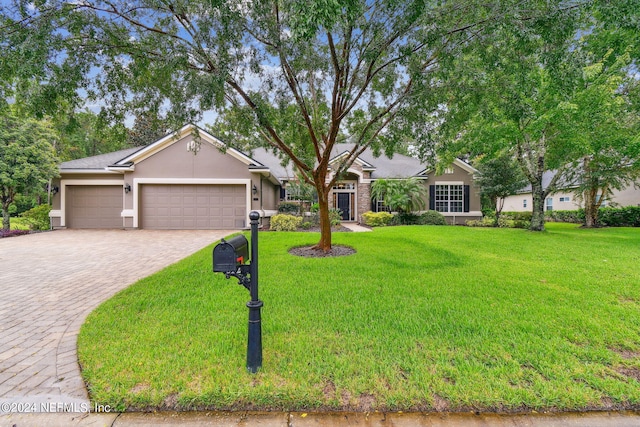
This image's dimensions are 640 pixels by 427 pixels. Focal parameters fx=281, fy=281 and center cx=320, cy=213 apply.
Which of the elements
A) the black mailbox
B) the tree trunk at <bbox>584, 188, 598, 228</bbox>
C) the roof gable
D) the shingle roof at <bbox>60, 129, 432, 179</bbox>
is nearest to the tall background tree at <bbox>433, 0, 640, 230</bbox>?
the tree trunk at <bbox>584, 188, 598, 228</bbox>

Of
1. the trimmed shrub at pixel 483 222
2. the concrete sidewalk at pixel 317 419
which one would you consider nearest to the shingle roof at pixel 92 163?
the concrete sidewalk at pixel 317 419

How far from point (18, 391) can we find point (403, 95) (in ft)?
25.1

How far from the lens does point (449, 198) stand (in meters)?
17.7

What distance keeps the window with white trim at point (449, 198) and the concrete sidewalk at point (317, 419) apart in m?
16.5

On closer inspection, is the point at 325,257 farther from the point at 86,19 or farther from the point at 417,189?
the point at 417,189

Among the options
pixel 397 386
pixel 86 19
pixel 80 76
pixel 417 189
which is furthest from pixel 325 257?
pixel 417 189

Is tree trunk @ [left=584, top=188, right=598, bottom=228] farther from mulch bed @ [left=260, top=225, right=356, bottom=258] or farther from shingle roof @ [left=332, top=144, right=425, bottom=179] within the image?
mulch bed @ [left=260, top=225, right=356, bottom=258]

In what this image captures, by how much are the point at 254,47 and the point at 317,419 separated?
694 cm

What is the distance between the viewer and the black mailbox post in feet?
8.30

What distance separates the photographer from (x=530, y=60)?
21.6 ft

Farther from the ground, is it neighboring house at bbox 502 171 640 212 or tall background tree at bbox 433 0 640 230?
tall background tree at bbox 433 0 640 230

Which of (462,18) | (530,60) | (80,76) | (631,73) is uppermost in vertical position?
(631,73)

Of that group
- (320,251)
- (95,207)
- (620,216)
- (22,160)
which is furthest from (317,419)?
(620,216)

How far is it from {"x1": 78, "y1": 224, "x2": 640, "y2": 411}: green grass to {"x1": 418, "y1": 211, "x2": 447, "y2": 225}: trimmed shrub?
10339 millimetres
